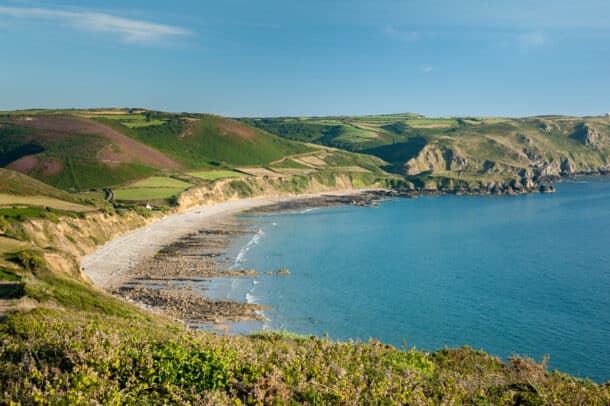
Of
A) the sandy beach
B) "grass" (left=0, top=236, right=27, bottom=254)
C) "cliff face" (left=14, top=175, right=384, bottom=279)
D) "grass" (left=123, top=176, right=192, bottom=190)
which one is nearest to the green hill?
"grass" (left=123, top=176, right=192, bottom=190)

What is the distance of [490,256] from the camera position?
282 feet

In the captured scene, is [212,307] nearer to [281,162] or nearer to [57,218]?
[57,218]

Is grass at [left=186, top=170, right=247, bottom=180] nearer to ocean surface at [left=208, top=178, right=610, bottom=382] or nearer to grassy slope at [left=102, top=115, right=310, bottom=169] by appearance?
grassy slope at [left=102, top=115, right=310, bottom=169]

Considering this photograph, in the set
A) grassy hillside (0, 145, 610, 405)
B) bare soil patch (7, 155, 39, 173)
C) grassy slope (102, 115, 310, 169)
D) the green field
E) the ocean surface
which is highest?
grassy slope (102, 115, 310, 169)

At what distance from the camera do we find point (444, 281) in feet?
230

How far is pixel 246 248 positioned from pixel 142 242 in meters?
17.6

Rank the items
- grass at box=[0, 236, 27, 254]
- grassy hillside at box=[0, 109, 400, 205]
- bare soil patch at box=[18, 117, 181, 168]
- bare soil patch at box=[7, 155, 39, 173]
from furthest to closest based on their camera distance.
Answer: bare soil patch at box=[18, 117, 181, 168], bare soil patch at box=[7, 155, 39, 173], grassy hillside at box=[0, 109, 400, 205], grass at box=[0, 236, 27, 254]

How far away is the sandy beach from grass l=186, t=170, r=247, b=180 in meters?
12.7

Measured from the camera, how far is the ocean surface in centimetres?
4869

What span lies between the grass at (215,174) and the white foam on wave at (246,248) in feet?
168

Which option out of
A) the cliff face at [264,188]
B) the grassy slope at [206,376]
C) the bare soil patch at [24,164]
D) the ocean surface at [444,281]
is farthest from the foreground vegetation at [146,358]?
the cliff face at [264,188]

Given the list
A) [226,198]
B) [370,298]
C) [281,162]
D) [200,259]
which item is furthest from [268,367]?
[281,162]

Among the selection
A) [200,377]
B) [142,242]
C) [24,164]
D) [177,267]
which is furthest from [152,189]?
[200,377]

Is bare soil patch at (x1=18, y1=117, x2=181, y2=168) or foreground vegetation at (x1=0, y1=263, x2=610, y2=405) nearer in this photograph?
foreground vegetation at (x1=0, y1=263, x2=610, y2=405)
